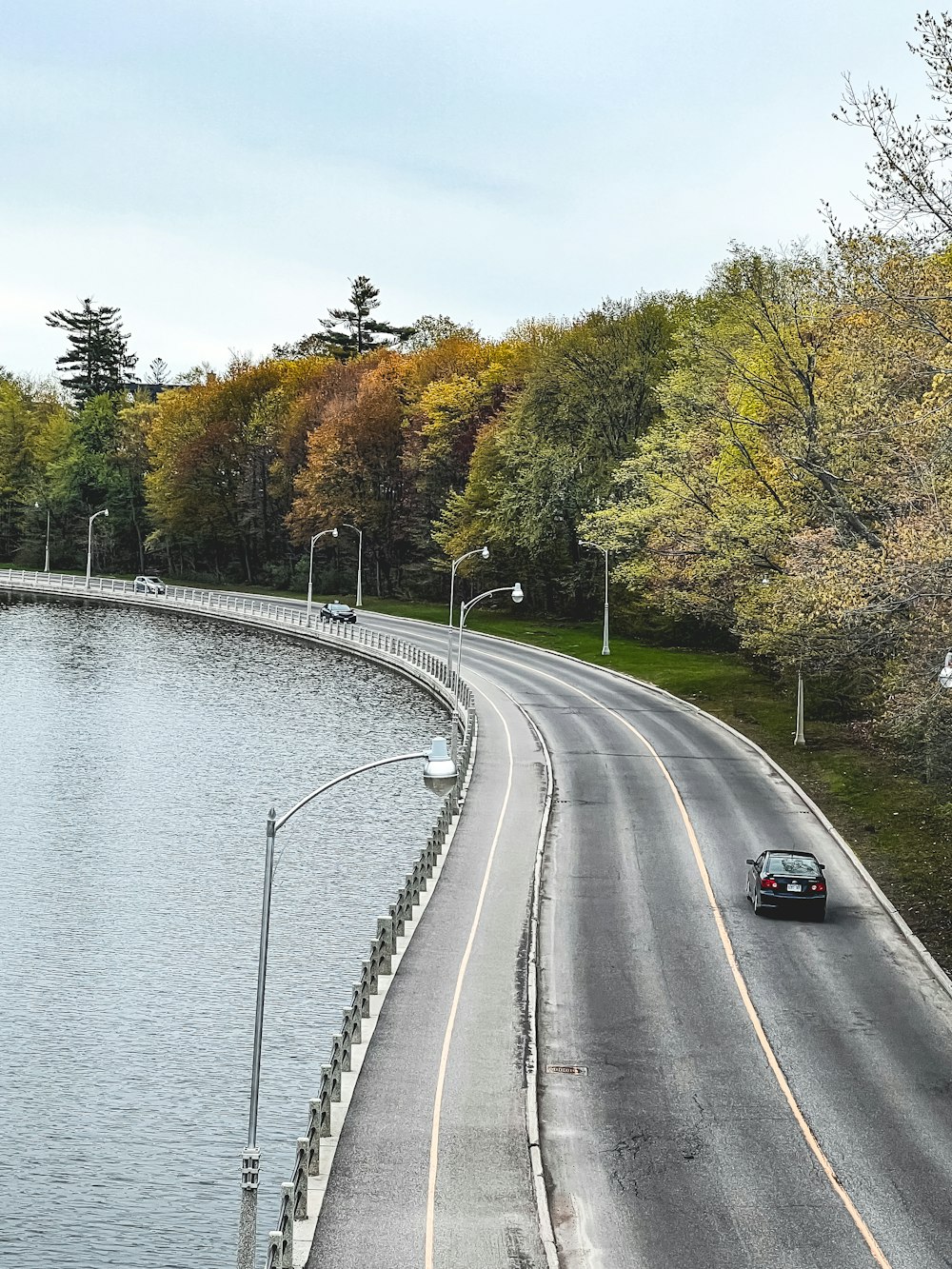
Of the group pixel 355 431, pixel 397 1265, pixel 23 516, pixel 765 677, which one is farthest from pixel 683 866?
pixel 23 516

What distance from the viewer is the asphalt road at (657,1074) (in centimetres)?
1928

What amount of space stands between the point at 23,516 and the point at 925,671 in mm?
139457

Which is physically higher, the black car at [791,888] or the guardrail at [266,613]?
the guardrail at [266,613]

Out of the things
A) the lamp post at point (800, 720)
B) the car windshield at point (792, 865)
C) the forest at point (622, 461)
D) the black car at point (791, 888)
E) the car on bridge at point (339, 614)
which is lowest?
the black car at point (791, 888)

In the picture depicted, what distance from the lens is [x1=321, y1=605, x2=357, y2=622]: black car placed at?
4085 inches

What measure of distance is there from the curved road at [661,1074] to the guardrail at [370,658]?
25.3 inches

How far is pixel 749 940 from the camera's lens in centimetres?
3284

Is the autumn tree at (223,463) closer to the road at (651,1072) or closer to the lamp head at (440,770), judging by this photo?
the road at (651,1072)

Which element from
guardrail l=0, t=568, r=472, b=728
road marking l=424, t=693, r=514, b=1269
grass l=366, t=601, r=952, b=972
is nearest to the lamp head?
road marking l=424, t=693, r=514, b=1269

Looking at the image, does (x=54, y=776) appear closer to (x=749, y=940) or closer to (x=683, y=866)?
(x=683, y=866)

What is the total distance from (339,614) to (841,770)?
57.8 m

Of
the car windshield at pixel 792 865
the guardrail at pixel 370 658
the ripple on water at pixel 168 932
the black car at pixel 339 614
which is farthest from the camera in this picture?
the black car at pixel 339 614

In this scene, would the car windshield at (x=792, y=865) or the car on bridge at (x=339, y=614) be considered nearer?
the car windshield at (x=792, y=865)

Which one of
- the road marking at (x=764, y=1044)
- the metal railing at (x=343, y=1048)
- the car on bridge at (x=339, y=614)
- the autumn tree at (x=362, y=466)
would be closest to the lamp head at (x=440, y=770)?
the metal railing at (x=343, y=1048)
